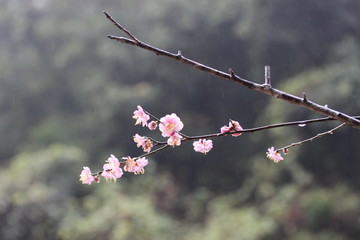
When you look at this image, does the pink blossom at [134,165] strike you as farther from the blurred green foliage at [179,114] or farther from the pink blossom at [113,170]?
the blurred green foliage at [179,114]

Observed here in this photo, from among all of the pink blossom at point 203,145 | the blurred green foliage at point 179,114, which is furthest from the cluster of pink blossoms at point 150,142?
the blurred green foliage at point 179,114

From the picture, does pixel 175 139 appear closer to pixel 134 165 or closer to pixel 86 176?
pixel 134 165

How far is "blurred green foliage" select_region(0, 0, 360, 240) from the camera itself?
193 inches

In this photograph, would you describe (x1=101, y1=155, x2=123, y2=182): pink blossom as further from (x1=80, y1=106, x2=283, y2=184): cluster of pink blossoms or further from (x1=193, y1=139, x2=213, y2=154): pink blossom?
(x1=193, y1=139, x2=213, y2=154): pink blossom

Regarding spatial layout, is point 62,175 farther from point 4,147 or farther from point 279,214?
point 4,147

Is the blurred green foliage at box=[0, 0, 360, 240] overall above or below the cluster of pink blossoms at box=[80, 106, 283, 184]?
above

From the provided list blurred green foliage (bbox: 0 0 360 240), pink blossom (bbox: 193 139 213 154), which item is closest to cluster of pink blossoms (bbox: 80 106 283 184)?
pink blossom (bbox: 193 139 213 154)

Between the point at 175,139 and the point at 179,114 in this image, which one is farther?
the point at 179,114

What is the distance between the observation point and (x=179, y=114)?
7.39 m

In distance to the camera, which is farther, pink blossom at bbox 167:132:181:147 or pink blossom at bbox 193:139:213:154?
pink blossom at bbox 193:139:213:154

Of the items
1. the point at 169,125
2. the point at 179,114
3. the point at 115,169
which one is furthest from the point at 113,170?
the point at 179,114

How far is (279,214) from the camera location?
16.6ft

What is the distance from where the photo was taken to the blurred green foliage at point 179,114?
16.1 ft

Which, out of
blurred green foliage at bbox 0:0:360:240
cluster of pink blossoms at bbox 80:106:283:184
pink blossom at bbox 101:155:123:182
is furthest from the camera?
blurred green foliage at bbox 0:0:360:240
